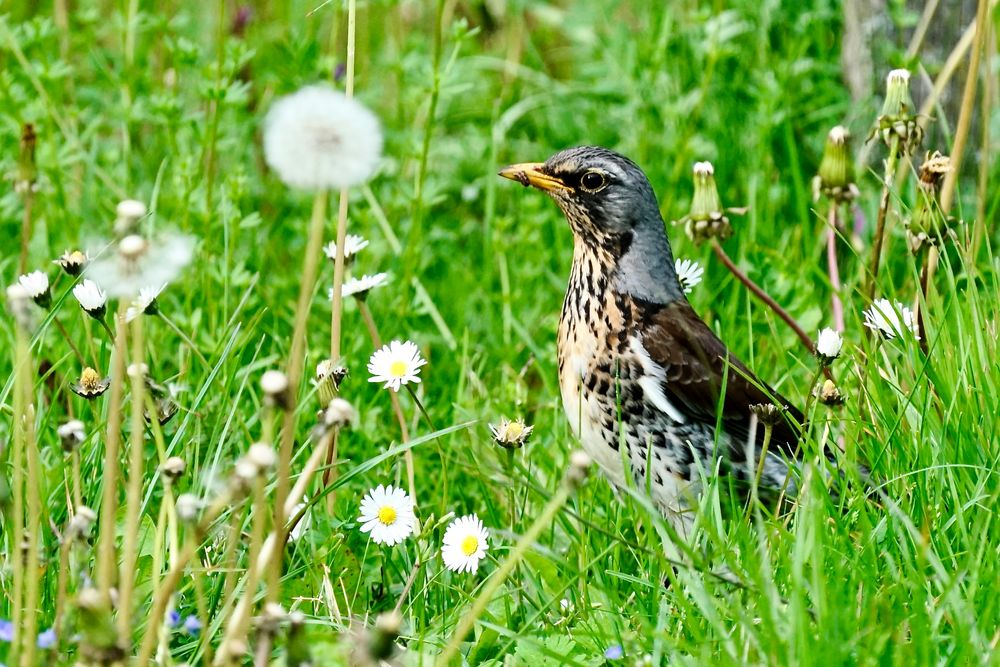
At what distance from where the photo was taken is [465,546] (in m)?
3.19

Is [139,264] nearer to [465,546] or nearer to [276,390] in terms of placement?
[276,390]

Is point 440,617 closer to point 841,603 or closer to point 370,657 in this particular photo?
point 841,603

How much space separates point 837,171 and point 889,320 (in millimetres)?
780

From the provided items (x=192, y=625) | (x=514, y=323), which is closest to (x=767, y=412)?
(x=192, y=625)

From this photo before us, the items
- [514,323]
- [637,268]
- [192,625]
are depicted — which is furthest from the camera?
[514,323]

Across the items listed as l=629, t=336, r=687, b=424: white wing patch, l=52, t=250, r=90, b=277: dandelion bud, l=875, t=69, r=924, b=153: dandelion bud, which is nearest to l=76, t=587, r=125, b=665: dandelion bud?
l=52, t=250, r=90, b=277: dandelion bud

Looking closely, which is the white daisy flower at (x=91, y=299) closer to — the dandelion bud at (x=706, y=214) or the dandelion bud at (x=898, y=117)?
the dandelion bud at (x=706, y=214)

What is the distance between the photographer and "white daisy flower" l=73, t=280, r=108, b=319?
10.2 feet

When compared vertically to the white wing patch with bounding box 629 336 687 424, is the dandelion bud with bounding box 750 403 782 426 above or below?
below

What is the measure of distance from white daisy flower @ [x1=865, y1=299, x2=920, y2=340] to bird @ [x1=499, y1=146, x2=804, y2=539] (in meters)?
0.31

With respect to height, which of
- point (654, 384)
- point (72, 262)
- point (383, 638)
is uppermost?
point (72, 262)

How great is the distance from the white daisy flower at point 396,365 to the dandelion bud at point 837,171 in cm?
141

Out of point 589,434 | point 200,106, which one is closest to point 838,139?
point 589,434

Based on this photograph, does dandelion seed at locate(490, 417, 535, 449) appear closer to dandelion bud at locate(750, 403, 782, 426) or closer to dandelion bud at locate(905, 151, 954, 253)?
dandelion bud at locate(750, 403, 782, 426)
